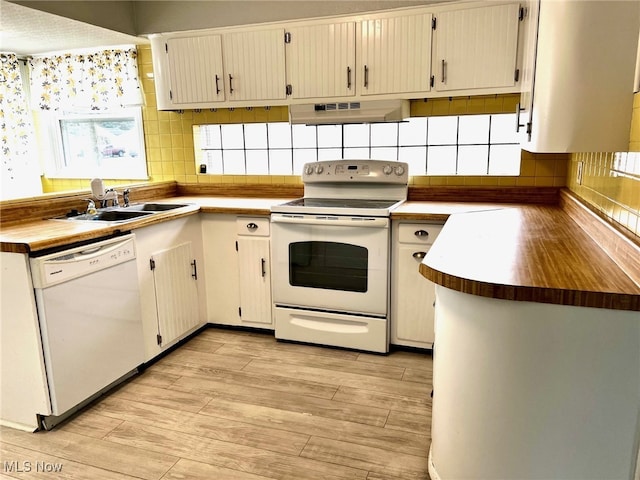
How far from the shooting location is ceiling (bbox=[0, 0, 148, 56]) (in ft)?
9.39

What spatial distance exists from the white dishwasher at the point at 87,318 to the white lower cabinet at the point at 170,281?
89 millimetres

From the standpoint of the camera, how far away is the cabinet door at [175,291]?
9.31 feet

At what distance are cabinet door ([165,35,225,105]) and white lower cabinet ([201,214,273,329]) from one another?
3.03ft

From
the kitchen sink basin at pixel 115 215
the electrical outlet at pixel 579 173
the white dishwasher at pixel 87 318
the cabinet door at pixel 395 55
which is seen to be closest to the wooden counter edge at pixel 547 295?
the electrical outlet at pixel 579 173

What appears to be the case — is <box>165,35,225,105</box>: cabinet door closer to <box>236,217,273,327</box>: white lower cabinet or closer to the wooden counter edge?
<box>236,217,273,327</box>: white lower cabinet

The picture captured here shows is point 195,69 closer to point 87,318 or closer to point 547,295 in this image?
point 87,318

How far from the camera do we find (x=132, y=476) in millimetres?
1865

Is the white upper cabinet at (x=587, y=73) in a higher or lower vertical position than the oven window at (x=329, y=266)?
higher

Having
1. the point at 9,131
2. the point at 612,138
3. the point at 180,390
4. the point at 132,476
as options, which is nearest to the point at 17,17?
the point at 9,131

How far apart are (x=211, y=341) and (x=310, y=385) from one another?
3.07ft

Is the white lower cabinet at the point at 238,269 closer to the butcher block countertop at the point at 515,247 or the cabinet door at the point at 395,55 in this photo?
the butcher block countertop at the point at 515,247

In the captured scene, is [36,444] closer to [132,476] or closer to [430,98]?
[132,476]

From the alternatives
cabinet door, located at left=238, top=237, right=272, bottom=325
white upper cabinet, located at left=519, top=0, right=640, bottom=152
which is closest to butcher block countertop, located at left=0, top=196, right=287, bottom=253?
cabinet door, located at left=238, top=237, right=272, bottom=325

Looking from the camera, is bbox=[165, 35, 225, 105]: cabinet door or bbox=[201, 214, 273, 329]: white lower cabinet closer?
bbox=[201, 214, 273, 329]: white lower cabinet
